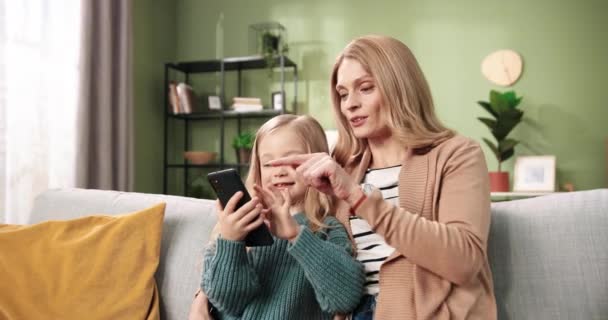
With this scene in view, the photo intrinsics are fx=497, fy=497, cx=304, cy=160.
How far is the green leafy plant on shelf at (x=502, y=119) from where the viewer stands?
10.7 ft

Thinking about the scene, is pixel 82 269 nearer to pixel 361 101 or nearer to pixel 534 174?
pixel 361 101

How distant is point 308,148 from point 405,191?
0.85 ft

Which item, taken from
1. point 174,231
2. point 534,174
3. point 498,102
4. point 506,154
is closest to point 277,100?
point 498,102

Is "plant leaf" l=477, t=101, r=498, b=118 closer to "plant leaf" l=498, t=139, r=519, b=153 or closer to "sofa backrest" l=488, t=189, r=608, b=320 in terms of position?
"plant leaf" l=498, t=139, r=519, b=153

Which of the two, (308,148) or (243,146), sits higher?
(308,148)

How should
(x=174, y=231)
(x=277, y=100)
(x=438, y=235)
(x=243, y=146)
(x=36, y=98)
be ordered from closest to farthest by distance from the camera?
(x=438, y=235) < (x=174, y=231) < (x=36, y=98) < (x=243, y=146) < (x=277, y=100)

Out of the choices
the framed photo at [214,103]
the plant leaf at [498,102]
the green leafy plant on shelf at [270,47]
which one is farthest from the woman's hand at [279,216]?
the framed photo at [214,103]

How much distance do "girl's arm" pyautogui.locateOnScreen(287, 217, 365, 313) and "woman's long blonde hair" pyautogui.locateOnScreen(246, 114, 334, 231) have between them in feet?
0.43

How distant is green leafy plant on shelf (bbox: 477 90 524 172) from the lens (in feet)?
10.7

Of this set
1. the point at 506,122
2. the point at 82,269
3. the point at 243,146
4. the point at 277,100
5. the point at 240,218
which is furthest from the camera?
the point at 277,100

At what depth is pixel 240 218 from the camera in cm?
104

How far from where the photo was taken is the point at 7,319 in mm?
1251

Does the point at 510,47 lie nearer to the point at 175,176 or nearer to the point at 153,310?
the point at 175,176

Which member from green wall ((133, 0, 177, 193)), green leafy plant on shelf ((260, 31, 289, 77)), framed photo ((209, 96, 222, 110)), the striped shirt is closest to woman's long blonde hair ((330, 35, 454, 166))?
the striped shirt
